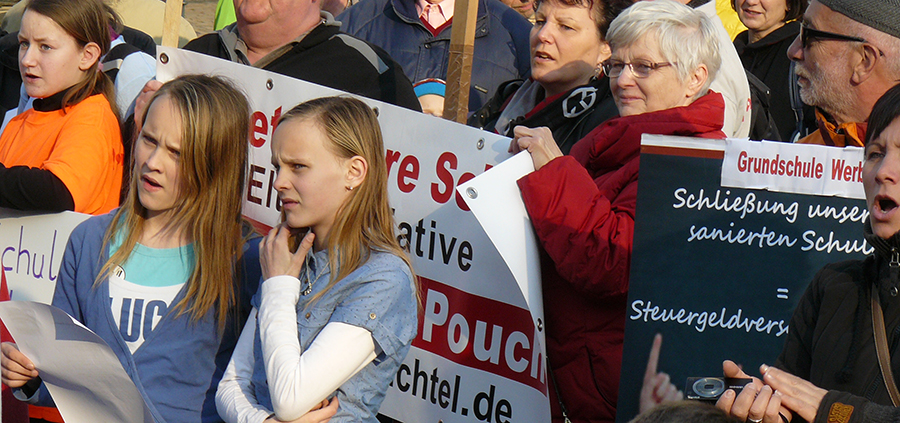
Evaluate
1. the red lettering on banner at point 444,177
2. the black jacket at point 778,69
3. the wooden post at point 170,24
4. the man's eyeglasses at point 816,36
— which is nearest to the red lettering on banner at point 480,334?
the red lettering on banner at point 444,177

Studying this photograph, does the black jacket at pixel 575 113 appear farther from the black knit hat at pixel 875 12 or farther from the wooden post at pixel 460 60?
the black knit hat at pixel 875 12

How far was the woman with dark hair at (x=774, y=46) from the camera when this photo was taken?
5.26 metres

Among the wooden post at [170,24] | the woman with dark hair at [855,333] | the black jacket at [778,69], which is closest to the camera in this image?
the woman with dark hair at [855,333]

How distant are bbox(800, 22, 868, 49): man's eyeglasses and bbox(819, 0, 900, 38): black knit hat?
0.21 feet

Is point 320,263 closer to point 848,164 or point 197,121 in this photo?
point 197,121

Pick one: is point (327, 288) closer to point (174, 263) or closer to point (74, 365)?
point (174, 263)

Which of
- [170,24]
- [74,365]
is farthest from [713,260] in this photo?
[170,24]

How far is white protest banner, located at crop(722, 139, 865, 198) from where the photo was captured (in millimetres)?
2771

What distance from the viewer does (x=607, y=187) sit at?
315 centimetres

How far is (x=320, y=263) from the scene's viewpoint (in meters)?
2.80

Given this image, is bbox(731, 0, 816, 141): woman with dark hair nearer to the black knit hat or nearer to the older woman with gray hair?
the black knit hat

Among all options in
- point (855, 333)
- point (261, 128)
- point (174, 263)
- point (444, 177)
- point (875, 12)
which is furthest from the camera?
point (261, 128)

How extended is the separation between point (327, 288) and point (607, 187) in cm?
100

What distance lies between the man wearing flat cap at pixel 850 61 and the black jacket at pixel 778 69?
186 centimetres
